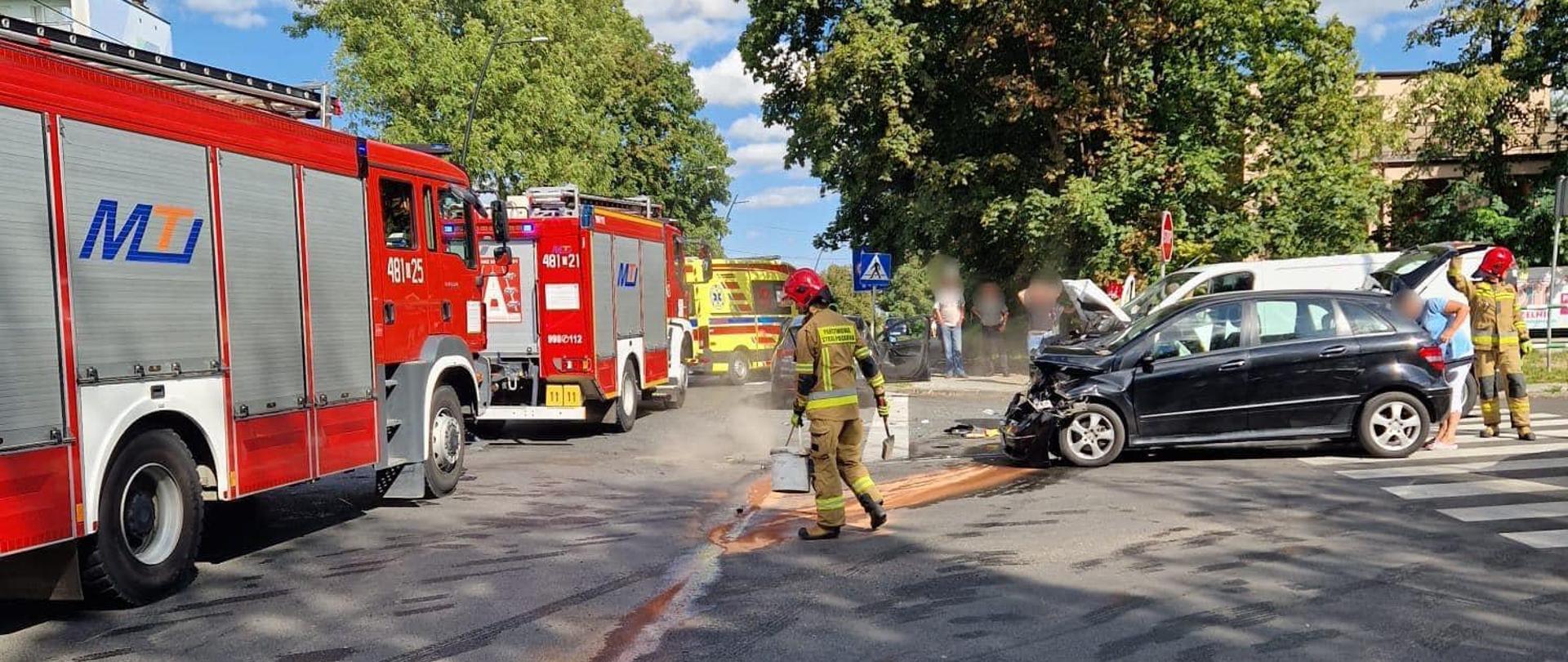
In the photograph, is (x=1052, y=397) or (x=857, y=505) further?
(x=1052, y=397)

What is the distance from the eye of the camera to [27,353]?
16.4ft

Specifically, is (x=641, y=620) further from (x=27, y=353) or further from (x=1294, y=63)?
(x=1294, y=63)

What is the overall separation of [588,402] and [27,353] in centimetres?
846

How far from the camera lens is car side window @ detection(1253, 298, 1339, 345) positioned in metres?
9.52

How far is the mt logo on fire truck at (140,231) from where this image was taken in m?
5.49

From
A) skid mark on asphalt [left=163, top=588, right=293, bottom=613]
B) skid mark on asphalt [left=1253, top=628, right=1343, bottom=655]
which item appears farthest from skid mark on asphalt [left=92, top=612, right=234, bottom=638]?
skid mark on asphalt [left=1253, top=628, right=1343, bottom=655]

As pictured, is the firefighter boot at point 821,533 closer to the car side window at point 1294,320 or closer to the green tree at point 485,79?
the car side window at point 1294,320

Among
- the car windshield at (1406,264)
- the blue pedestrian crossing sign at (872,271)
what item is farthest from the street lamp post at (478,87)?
the car windshield at (1406,264)

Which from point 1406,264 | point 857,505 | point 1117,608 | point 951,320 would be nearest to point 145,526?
point 857,505

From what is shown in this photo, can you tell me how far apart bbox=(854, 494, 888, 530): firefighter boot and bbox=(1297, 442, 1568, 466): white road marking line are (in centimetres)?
425

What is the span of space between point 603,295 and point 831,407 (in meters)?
6.66

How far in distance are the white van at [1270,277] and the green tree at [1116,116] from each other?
2.73 meters

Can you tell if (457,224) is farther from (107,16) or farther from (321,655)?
(107,16)

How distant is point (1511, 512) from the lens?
7.25 m
